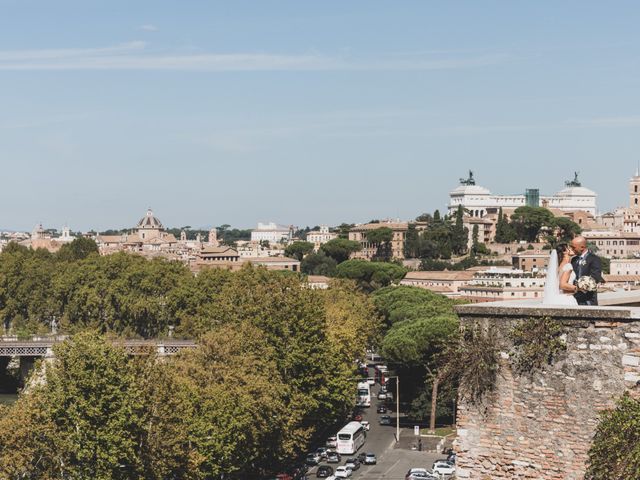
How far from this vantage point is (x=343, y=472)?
41438mm

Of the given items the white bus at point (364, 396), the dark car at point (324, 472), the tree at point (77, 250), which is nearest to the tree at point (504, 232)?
the tree at point (77, 250)

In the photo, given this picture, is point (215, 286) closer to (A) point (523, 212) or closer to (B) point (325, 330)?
(B) point (325, 330)

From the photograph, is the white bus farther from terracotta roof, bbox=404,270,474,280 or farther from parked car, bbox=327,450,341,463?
terracotta roof, bbox=404,270,474,280

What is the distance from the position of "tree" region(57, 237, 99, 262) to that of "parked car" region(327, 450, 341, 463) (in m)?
71.1

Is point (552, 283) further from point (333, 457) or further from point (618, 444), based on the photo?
point (333, 457)

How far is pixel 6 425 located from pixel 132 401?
3007 millimetres

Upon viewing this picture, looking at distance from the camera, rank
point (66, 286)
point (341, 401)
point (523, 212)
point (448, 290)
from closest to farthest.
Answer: point (341, 401)
point (66, 286)
point (448, 290)
point (523, 212)

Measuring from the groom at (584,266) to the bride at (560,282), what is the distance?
0.06m

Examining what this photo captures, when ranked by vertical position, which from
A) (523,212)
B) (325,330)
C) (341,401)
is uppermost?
(523,212)

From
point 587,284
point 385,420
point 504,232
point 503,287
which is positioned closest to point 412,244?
point 504,232

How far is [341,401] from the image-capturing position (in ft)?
154

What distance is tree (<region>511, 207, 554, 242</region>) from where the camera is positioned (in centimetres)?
16125

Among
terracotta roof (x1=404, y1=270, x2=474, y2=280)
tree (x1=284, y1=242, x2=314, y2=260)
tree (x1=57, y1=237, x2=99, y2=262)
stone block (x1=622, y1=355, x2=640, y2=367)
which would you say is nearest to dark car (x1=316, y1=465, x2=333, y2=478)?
stone block (x1=622, y1=355, x2=640, y2=367)

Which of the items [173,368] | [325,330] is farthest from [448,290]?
[173,368]
